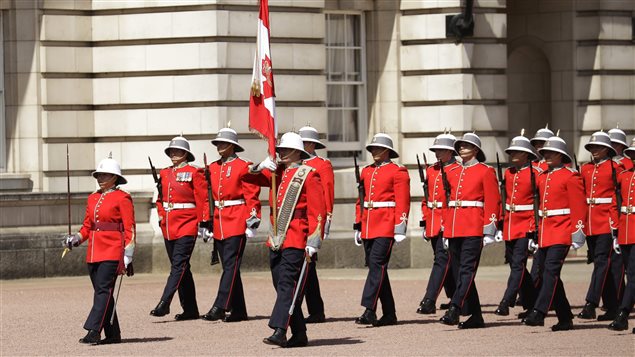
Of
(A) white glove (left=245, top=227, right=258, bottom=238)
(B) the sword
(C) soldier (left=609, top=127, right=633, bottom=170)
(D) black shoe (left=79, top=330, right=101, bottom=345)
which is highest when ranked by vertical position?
(C) soldier (left=609, top=127, right=633, bottom=170)

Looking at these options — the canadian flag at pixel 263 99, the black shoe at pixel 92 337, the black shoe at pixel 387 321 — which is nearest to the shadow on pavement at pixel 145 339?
the black shoe at pixel 92 337

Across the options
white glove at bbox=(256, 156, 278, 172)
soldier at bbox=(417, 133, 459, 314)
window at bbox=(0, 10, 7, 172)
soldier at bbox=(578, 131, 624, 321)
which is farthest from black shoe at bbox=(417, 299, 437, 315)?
window at bbox=(0, 10, 7, 172)

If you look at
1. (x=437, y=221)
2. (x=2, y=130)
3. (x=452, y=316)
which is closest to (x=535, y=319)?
(x=452, y=316)

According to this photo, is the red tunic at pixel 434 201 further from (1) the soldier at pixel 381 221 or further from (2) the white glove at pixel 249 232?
(2) the white glove at pixel 249 232

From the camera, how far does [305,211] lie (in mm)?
14430

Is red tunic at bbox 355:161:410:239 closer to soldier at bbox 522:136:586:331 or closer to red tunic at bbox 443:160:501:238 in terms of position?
red tunic at bbox 443:160:501:238

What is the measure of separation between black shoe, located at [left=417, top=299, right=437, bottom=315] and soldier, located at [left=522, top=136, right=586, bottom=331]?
1.39m

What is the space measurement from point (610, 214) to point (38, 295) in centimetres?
660

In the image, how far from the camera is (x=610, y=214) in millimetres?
16750

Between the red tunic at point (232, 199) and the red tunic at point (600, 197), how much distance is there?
3289 millimetres

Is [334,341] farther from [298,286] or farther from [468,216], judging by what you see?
[468,216]

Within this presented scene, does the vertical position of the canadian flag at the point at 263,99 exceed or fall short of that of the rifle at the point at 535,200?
it exceeds it

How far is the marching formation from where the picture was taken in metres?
14.4

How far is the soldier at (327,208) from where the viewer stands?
53.5ft
